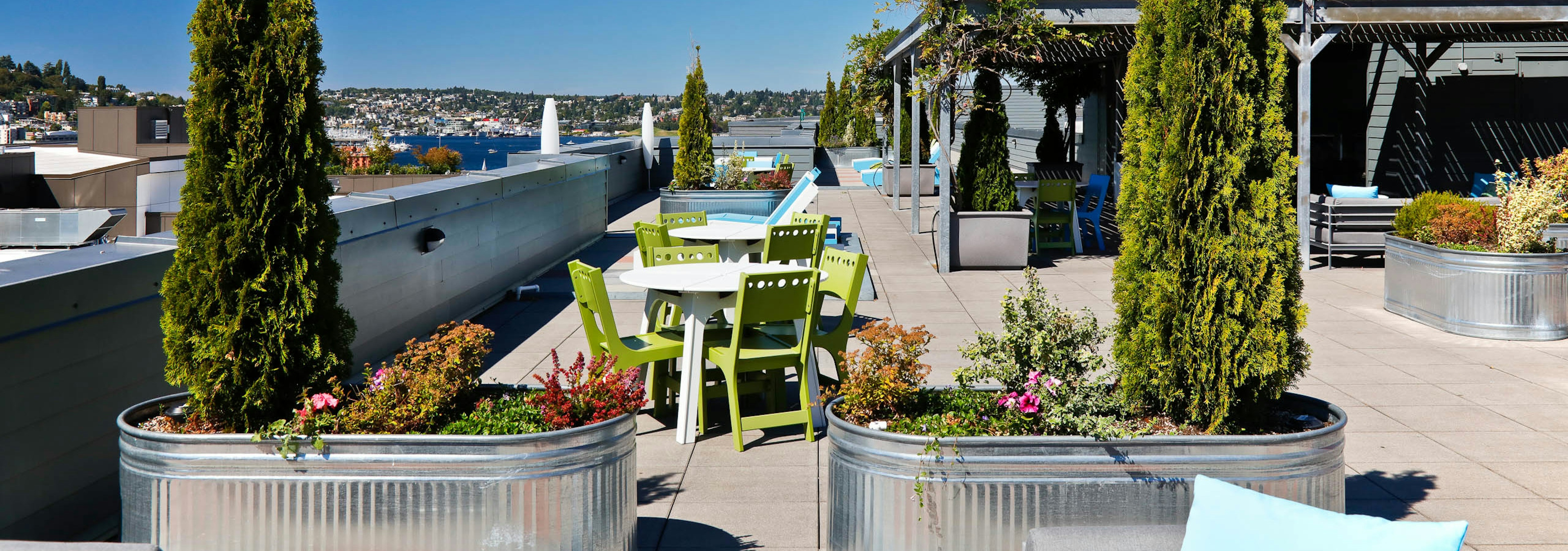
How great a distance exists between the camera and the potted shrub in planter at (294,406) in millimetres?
2750

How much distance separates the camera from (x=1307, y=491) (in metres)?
2.89

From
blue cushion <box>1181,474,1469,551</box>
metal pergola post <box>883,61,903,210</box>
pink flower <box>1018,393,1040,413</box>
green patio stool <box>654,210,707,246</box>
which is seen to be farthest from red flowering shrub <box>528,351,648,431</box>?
metal pergola post <box>883,61,903,210</box>

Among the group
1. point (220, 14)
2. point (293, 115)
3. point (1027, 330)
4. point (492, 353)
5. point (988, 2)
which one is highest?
point (988, 2)

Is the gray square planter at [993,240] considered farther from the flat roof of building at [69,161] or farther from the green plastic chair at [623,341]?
the flat roof of building at [69,161]

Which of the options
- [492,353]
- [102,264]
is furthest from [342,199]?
[102,264]

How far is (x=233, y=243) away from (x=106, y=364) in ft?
3.77

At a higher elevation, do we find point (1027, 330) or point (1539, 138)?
point (1539, 138)

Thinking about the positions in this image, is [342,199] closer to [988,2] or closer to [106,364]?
[106,364]

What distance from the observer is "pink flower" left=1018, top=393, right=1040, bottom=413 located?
315cm

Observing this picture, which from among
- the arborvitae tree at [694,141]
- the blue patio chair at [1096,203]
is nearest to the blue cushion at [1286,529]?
the blue patio chair at [1096,203]

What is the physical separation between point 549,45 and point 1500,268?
61.3m

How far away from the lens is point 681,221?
26.5 ft

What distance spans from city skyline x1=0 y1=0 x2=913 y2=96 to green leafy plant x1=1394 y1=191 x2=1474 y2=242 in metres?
5.62

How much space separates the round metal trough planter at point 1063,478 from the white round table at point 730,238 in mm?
4755
